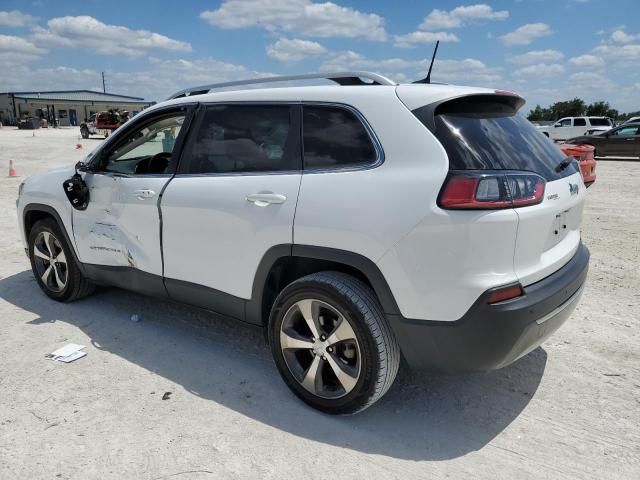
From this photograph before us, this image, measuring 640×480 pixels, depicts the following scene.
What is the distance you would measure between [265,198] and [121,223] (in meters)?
1.47

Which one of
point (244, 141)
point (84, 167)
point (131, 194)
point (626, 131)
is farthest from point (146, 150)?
point (626, 131)

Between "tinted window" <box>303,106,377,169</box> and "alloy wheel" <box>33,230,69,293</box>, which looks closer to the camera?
"tinted window" <box>303,106,377,169</box>

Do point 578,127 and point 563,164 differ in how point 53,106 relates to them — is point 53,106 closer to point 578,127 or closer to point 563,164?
point 578,127

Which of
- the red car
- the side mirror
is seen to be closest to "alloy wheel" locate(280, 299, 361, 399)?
the side mirror

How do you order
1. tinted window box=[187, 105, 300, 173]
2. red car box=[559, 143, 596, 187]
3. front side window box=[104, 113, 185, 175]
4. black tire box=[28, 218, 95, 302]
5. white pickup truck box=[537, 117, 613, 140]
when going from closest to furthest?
tinted window box=[187, 105, 300, 173]
front side window box=[104, 113, 185, 175]
black tire box=[28, 218, 95, 302]
red car box=[559, 143, 596, 187]
white pickup truck box=[537, 117, 613, 140]

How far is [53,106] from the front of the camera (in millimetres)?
67688

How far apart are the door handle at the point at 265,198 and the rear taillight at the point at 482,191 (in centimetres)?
93

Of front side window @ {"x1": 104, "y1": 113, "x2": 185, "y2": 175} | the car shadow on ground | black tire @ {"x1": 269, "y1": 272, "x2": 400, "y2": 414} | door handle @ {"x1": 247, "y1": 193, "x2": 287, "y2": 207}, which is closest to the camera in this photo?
black tire @ {"x1": 269, "y1": 272, "x2": 400, "y2": 414}

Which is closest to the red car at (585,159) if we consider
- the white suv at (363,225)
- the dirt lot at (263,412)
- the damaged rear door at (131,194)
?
the dirt lot at (263,412)

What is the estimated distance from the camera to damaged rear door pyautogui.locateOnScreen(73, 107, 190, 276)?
356 cm

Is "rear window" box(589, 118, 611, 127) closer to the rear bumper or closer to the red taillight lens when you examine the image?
Result: the rear bumper

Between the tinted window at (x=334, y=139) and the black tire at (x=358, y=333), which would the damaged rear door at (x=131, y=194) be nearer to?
the tinted window at (x=334, y=139)

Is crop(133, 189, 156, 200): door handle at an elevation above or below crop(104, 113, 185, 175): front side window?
below

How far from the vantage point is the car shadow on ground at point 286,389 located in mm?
2701
